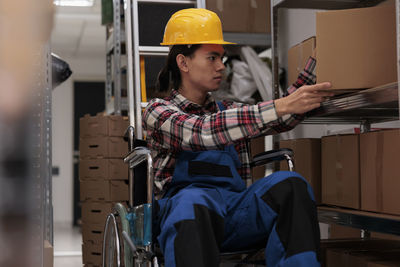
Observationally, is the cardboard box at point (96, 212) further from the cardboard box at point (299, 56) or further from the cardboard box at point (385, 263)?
the cardboard box at point (385, 263)

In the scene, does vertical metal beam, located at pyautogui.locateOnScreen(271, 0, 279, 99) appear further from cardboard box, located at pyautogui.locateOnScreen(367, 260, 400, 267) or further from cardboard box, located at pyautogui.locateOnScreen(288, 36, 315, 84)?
cardboard box, located at pyautogui.locateOnScreen(367, 260, 400, 267)

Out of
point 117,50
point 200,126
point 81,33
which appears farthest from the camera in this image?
point 81,33

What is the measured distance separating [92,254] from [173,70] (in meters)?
1.62

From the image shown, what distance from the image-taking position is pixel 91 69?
8.45 meters

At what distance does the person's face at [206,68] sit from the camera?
195cm

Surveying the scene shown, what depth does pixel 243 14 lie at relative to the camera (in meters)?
3.13

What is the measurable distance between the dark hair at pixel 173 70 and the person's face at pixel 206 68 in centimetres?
3

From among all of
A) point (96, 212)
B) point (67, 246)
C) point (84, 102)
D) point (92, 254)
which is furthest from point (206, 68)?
point (84, 102)

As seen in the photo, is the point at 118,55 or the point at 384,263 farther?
the point at 118,55

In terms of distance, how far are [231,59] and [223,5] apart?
1.12 feet

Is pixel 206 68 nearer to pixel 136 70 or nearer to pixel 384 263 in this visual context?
pixel 136 70

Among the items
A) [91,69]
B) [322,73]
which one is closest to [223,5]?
[322,73]

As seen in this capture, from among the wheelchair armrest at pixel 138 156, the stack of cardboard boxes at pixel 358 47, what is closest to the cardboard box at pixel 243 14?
the stack of cardboard boxes at pixel 358 47

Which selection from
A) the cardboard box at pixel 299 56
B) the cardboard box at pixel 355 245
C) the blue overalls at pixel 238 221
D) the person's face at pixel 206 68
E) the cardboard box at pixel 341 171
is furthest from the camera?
the cardboard box at pixel 299 56
